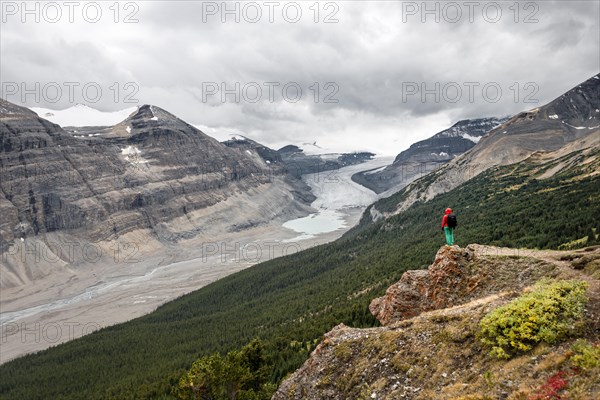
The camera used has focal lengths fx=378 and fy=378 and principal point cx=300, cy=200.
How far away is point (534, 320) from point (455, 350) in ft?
11.4

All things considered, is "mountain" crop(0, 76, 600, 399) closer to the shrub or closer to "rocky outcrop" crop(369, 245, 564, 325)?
"rocky outcrop" crop(369, 245, 564, 325)

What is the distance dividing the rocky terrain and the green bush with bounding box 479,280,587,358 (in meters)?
0.35

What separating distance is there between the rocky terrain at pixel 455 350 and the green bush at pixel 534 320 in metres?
0.35

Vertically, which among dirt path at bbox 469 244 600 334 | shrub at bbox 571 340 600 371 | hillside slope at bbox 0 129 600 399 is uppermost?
dirt path at bbox 469 244 600 334

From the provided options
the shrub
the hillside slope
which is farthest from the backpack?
the hillside slope

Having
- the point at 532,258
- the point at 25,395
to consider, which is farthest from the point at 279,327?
the point at 532,258

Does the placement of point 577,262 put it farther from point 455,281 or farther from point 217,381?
point 217,381

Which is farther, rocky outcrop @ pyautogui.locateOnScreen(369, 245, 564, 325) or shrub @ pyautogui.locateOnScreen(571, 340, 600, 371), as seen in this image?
rocky outcrop @ pyautogui.locateOnScreen(369, 245, 564, 325)

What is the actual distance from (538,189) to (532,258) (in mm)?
94531

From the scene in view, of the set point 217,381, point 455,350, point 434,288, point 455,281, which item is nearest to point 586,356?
point 455,350

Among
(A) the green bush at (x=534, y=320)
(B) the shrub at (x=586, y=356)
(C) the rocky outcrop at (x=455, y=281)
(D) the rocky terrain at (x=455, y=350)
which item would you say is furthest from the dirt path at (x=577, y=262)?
(B) the shrub at (x=586, y=356)

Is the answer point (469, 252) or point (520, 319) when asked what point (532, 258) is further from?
point (520, 319)

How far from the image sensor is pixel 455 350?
16.3m

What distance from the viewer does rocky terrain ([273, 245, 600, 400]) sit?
42.0 ft
